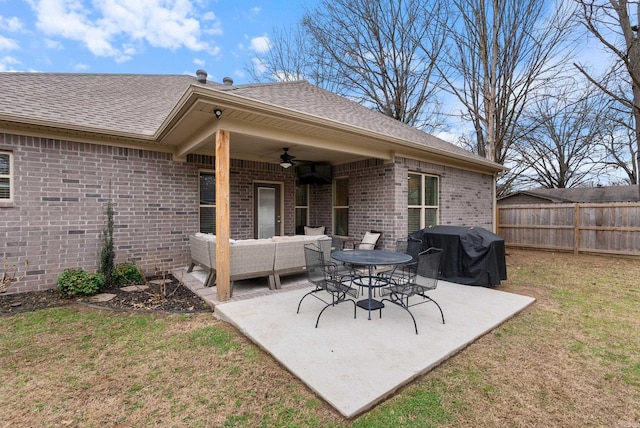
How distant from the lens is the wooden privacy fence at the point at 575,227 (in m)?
8.72

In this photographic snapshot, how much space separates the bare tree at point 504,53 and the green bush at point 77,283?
45.0ft

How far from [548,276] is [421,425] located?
641 centimetres

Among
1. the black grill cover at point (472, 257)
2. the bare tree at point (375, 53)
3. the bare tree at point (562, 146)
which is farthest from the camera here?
the bare tree at point (562, 146)

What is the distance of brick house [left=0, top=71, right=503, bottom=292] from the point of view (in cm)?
495

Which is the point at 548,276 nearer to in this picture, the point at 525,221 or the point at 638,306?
the point at 638,306

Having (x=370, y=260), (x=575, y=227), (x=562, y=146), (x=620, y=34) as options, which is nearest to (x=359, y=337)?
(x=370, y=260)

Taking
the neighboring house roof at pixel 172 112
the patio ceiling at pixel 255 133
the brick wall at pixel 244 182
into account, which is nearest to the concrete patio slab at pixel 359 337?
the patio ceiling at pixel 255 133

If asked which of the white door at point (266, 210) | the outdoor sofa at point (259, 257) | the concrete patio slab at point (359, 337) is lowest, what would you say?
the concrete patio slab at point (359, 337)

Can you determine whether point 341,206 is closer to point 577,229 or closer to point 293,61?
point 577,229

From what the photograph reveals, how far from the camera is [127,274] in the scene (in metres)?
5.78

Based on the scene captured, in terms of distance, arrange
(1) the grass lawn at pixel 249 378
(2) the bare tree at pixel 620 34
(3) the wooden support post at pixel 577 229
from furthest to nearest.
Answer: (3) the wooden support post at pixel 577 229, (2) the bare tree at pixel 620 34, (1) the grass lawn at pixel 249 378

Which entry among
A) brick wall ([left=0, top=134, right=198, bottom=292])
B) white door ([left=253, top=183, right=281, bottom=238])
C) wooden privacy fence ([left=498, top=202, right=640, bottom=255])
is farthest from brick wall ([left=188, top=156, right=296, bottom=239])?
wooden privacy fence ([left=498, top=202, right=640, bottom=255])

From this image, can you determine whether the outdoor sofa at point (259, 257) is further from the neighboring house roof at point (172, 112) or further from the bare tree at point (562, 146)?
the bare tree at point (562, 146)

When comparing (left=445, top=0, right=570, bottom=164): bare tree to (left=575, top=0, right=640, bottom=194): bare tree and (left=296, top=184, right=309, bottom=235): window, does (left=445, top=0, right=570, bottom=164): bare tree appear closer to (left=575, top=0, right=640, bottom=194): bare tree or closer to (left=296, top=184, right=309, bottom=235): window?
(left=575, top=0, right=640, bottom=194): bare tree
